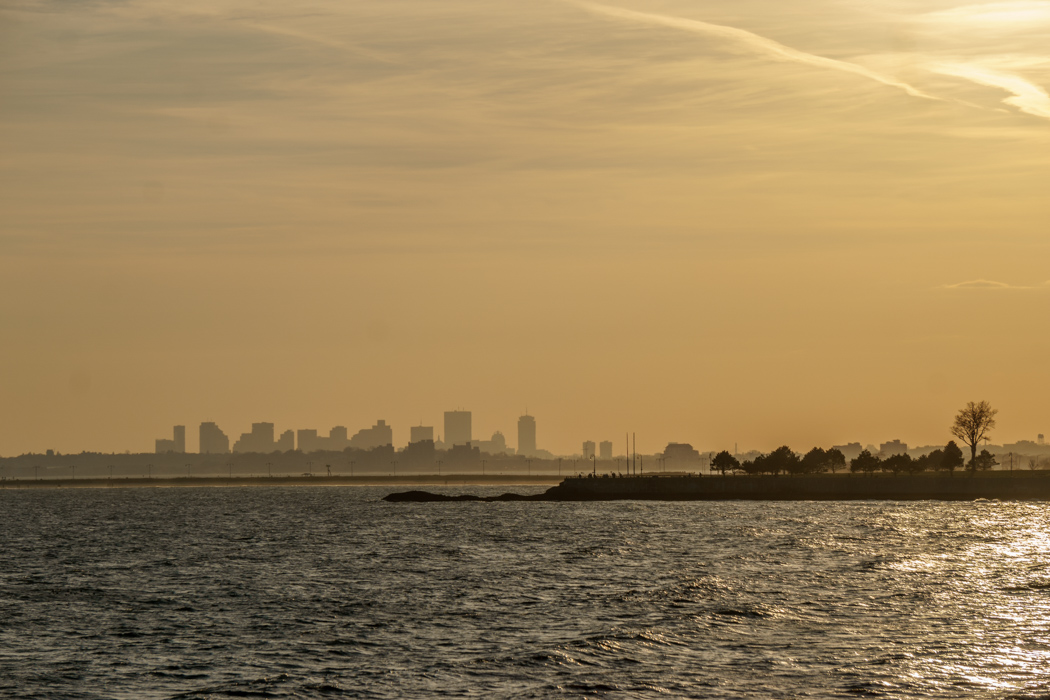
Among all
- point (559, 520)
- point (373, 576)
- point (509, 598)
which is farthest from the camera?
point (559, 520)

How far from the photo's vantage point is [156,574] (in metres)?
94.1

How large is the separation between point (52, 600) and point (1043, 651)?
60026 millimetres

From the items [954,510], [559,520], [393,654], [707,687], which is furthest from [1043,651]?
[954,510]

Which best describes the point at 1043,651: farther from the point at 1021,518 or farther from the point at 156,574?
the point at 1021,518

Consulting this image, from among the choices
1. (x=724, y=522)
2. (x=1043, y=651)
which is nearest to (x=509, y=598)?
(x=1043, y=651)

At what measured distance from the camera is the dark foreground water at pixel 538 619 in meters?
46.6

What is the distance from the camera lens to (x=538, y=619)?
63.6 metres

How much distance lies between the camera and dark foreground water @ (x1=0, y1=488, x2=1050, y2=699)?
153ft

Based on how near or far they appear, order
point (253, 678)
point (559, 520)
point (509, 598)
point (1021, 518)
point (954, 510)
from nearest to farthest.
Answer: point (253, 678) < point (509, 598) < point (1021, 518) < point (559, 520) < point (954, 510)

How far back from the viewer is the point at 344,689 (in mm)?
45969

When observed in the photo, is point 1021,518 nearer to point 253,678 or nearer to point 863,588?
point 863,588

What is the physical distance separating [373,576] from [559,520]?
91.1 m

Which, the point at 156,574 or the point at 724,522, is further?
the point at 724,522

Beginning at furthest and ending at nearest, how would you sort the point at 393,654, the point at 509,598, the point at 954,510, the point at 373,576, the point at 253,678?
the point at 954,510, the point at 373,576, the point at 509,598, the point at 393,654, the point at 253,678
